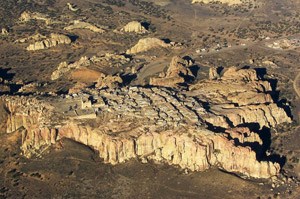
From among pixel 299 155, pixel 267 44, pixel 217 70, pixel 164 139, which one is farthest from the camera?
pixel 267 44

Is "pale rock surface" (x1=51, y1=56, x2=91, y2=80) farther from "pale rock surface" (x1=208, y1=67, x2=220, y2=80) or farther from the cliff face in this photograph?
the cliff face

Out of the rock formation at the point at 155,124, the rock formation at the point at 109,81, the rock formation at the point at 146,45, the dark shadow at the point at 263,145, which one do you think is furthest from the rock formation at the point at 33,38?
the dark shadow at the point at 263,145

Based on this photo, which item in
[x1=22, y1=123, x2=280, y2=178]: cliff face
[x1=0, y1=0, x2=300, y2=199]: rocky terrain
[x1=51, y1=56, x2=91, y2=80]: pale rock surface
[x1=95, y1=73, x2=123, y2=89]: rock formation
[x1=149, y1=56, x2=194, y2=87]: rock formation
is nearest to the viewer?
[x1=0, y1=0, x2=300, y2=199]: rocky terrain

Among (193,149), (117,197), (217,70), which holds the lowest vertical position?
(117,197)

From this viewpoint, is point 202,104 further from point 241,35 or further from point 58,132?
point 241,35

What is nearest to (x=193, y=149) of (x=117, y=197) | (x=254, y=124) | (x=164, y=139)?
(x=164, y=139)

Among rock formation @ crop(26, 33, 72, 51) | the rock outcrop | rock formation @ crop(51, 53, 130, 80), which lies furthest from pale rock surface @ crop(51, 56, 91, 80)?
the rock outcrop
